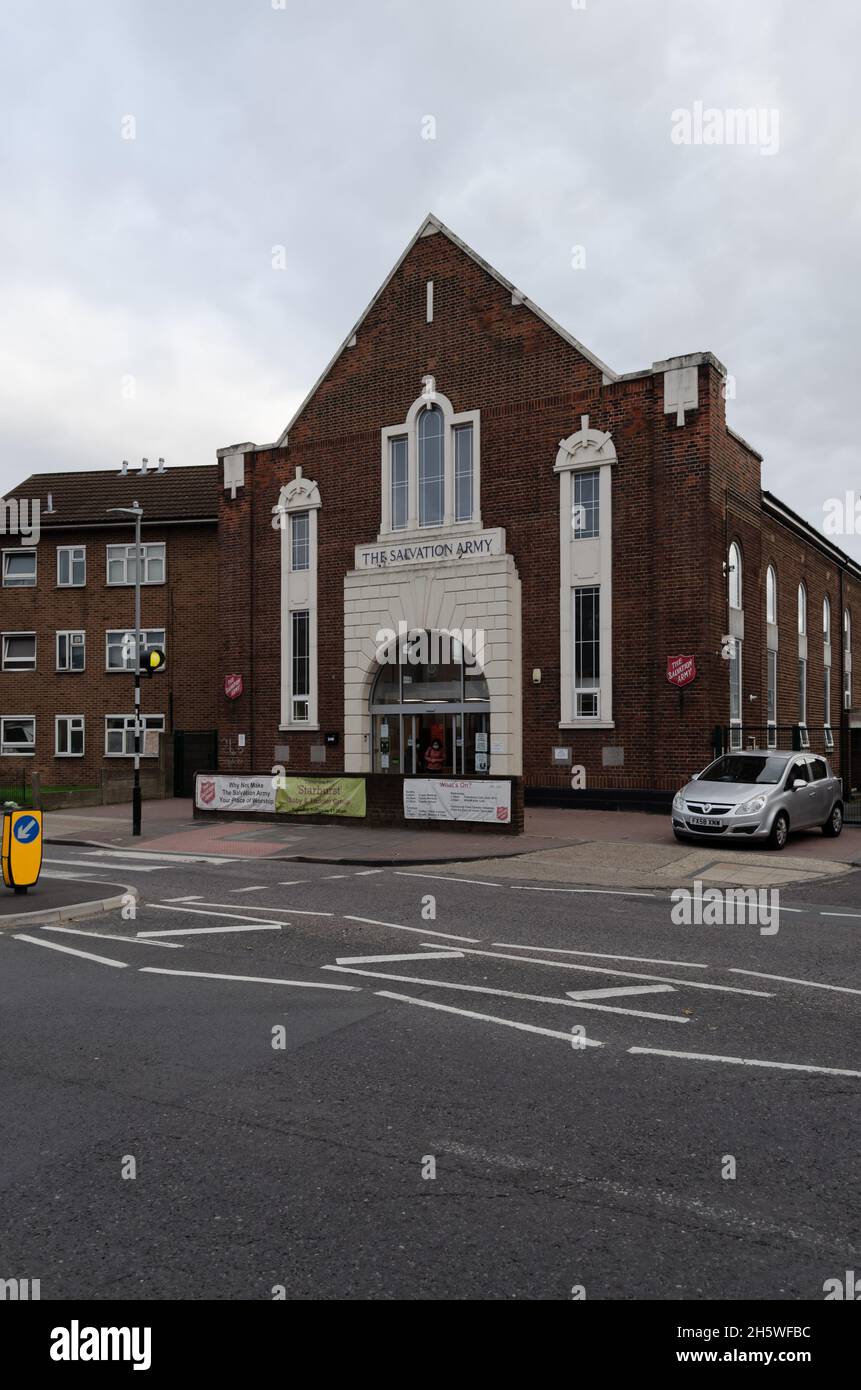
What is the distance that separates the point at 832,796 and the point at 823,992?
13.3m

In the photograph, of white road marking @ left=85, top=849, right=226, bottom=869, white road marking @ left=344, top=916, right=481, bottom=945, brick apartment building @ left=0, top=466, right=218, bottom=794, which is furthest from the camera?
brick apartment building @ left=0, top=466, right=218, bottom=794

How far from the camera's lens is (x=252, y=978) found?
26.9ft

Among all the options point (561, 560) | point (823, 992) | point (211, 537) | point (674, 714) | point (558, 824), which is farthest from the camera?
point (211, 537)

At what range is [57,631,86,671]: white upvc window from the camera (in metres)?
36.1

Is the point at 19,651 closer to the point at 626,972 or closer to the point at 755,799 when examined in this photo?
the point at 755,799

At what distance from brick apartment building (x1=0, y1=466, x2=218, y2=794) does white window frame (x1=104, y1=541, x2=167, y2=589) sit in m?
0.03

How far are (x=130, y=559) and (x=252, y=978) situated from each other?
98.2 feet

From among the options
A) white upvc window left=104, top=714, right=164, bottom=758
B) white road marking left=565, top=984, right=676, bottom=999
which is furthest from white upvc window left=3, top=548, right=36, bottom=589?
white road marking left=565, top=984, right=676, bottom=999

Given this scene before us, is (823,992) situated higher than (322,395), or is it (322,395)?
(322,395)

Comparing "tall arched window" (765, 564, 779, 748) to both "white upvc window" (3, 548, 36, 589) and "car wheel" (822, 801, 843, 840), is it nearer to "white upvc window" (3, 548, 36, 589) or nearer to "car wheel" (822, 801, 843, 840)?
"car wheel" (822, 801, 843, 840)
